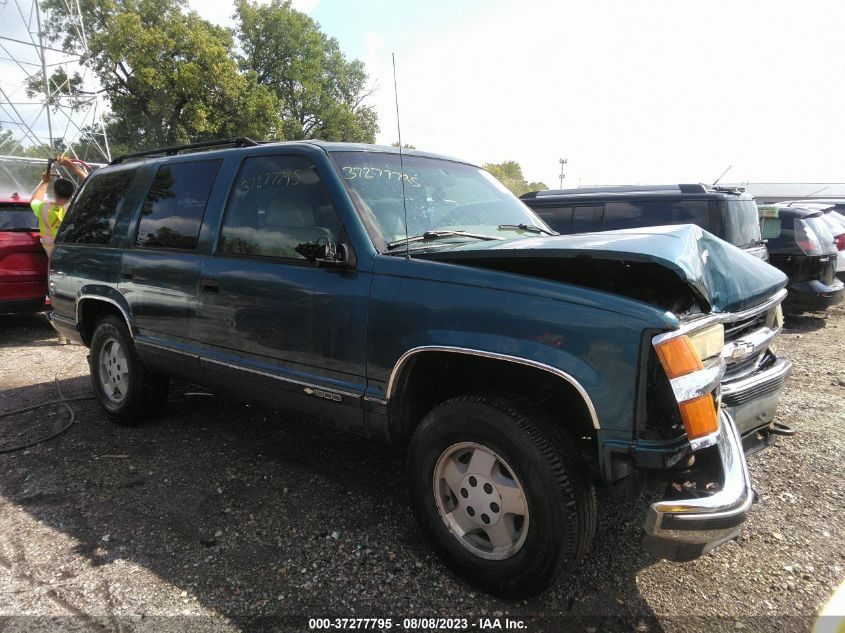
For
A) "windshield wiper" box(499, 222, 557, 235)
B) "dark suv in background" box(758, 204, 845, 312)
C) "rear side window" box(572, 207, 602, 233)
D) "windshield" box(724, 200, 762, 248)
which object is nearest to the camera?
"windshield wiper" box(499, 222, 557, 235)

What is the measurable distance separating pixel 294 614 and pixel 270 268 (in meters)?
1.71

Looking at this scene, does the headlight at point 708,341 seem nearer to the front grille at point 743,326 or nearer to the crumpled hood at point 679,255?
the crumpled hood at point 679,255

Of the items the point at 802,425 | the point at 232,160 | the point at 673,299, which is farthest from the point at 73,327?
the point at 802,425

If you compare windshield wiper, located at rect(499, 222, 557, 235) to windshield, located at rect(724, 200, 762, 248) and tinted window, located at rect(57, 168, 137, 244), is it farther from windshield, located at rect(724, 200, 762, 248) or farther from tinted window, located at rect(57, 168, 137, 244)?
windshield, located at rect(724, 200, 762, 248)

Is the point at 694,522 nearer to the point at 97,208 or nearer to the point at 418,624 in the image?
the point at 418,624

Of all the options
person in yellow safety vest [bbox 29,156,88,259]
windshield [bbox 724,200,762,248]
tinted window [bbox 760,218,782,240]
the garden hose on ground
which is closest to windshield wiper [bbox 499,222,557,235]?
windshield [bbox 724,200,762,248]

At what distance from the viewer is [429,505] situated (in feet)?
8.32

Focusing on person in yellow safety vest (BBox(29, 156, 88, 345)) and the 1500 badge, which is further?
person in yellow safety vest (BBox(29, 156, 88, 345))

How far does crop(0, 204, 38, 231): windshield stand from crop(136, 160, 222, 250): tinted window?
4623 mm

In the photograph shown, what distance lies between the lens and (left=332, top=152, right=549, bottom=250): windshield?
290cm

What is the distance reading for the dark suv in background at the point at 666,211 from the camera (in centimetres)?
602

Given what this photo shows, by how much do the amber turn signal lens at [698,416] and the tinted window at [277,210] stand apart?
69.5 inches

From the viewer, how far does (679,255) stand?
85.4 inches

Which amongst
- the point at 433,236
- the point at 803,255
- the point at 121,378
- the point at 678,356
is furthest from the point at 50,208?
the point at 803,255
